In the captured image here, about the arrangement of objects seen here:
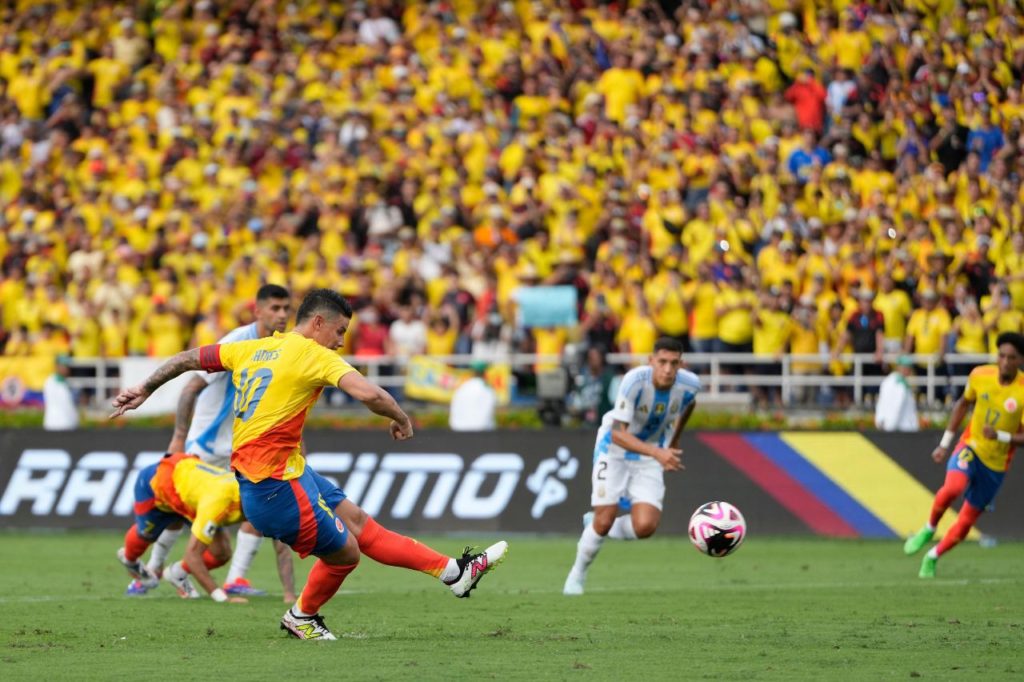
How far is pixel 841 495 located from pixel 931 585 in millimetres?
5727

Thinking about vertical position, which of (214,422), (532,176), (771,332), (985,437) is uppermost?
(214,422)

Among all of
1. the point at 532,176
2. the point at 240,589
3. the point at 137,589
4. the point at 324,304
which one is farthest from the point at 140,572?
the point at 532,176

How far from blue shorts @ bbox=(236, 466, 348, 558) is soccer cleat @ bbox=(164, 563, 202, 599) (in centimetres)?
367

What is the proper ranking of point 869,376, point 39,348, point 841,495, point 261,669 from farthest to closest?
point 39,348
point 869,376
point 841,495
point 261,669

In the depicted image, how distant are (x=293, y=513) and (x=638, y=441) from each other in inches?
176

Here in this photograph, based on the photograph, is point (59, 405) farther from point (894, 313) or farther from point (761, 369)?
point (894, 313)

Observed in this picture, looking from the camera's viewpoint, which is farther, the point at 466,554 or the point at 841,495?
the point at 841,495

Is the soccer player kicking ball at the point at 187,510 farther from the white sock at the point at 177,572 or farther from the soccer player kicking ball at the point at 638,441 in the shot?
the soccer player kicking ball at the point at 638,441

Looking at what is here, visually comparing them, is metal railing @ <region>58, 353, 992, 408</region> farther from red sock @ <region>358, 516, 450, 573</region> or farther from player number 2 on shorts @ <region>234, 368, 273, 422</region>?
player number 2 on shorts @ <region>234, 368, 273, 422</region>

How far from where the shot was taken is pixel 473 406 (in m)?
21.7

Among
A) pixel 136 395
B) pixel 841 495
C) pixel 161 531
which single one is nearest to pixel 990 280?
pixel 841 495

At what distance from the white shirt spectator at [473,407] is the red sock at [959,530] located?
7272 mm

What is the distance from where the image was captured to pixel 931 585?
14805mm

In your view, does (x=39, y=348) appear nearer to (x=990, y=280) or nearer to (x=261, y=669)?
(x=990, y=280)
